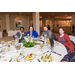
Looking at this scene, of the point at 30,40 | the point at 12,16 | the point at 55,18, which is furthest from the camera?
the point at 55,18

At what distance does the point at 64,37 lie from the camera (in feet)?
9.28

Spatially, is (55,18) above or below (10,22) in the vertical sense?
above

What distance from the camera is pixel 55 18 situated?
18.4 metres
